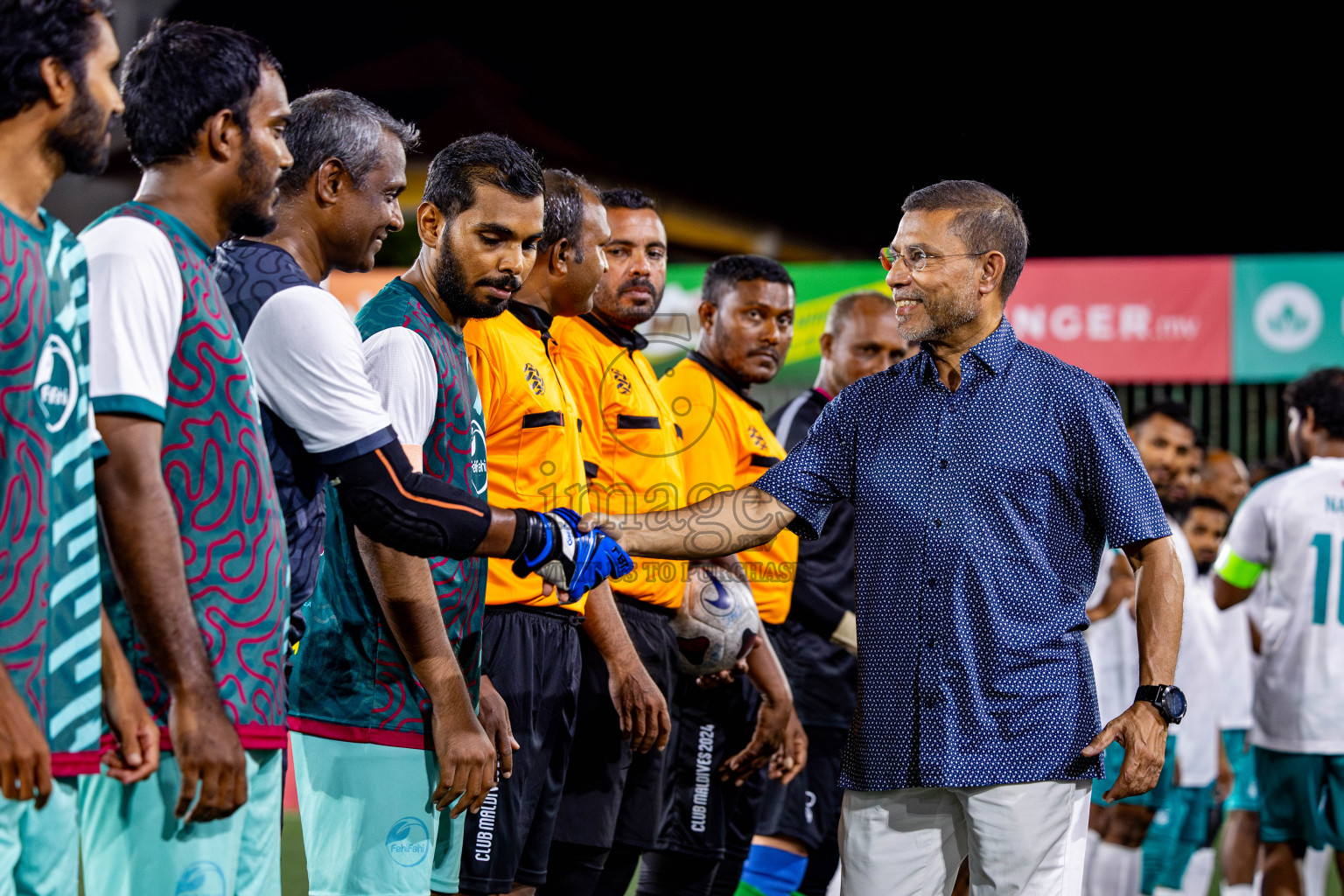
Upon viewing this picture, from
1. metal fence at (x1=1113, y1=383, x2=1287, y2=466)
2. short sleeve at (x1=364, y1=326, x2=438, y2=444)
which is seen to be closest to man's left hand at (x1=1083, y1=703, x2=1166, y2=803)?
short sleeve at (x1=364, y1=326, x2=438, y2=444)

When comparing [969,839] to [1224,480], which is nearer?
[969,839]

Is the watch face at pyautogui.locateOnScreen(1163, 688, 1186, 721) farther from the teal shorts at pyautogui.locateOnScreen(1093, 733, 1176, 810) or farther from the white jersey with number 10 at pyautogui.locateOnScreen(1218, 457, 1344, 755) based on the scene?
the white jersey with number 10 at pyautogui.locateOnScreen(1218, 457, 1344, 755)

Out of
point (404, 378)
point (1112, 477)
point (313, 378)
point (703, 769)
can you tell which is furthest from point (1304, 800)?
point (313, 378)

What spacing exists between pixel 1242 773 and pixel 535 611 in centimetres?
464

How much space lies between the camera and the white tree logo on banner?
28.0 feet

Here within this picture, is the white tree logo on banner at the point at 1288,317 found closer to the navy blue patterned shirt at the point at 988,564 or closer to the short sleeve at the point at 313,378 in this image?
the navy blue patterned shirt at the point at 988,564

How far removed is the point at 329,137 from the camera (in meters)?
2.52

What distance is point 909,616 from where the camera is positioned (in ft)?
9.11

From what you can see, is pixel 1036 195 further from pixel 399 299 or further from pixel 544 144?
pixel 399 299

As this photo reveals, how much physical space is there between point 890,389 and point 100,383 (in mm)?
1724

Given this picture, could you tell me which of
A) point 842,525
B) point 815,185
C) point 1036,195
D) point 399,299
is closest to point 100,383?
point 399,299

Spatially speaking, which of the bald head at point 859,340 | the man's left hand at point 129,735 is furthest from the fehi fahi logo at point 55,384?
the bald head at point 859,340

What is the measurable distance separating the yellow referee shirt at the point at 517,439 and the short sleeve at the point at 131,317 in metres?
1.18

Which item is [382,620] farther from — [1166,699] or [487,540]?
[1166,699]
